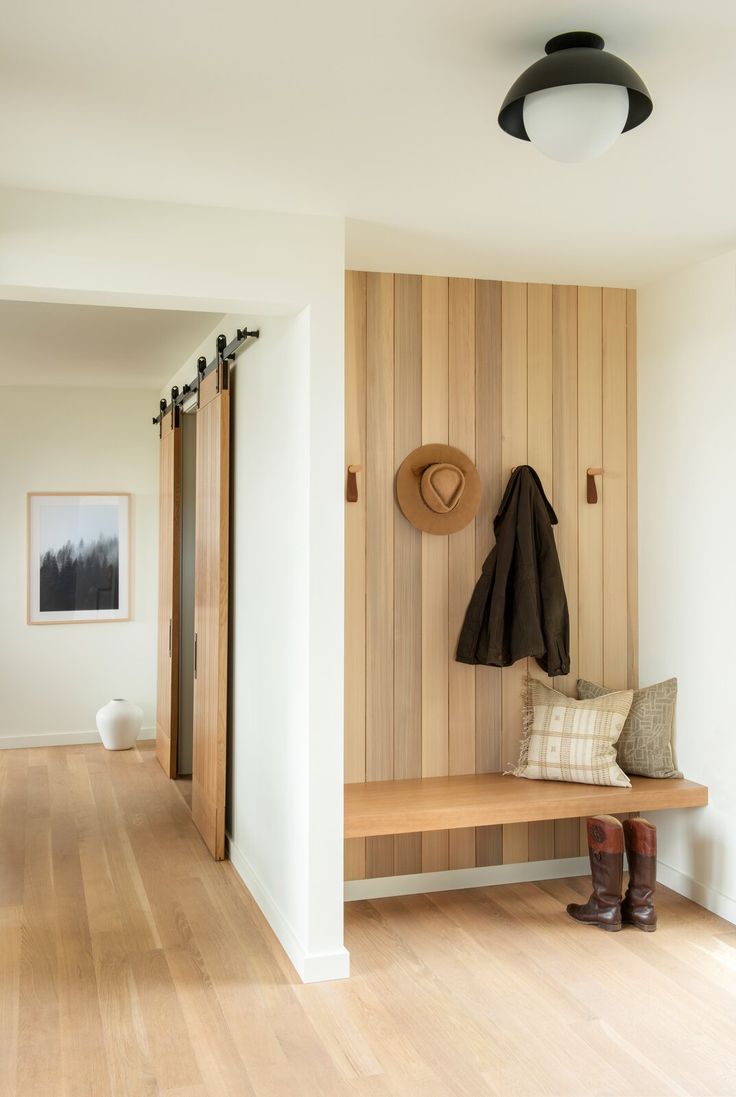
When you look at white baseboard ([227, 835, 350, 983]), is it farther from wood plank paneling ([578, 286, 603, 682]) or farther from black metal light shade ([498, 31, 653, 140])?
black metal light shade ([498, 31, 653, 140])

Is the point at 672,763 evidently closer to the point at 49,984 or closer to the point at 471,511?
the point at 471,511

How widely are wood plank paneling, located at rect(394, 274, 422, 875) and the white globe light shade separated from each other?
1911 mm

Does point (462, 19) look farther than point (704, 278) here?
No

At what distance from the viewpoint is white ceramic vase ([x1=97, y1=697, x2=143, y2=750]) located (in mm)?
6832

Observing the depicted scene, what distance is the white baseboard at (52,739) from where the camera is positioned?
7.00 m

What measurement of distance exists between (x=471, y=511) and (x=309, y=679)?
3.73ft

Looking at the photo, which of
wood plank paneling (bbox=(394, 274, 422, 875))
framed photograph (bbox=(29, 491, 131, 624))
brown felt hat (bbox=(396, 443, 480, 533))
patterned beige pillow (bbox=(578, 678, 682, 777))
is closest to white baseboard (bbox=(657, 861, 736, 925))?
patterned beige pillow (bbox=(578, 678, 682, 777))

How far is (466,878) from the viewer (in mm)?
4090

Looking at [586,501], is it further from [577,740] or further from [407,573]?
[577,740]

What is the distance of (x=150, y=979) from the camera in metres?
3.22

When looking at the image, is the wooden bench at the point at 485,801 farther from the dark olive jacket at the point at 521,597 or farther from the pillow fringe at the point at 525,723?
the dark olive jacket at the point at 521,597

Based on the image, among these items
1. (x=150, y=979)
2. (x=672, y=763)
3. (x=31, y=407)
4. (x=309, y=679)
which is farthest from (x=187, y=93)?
(x=31, y=407)

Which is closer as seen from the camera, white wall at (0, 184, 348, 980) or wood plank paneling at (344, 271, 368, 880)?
white wall at (0, 184, 348, 980)

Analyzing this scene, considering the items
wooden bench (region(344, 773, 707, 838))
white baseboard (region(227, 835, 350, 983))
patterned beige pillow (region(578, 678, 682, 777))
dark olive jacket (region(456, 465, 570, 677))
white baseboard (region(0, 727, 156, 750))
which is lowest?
white baseboard (region(227, 835, 350, 983))
